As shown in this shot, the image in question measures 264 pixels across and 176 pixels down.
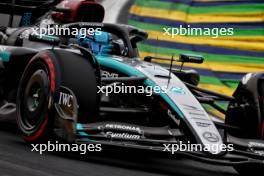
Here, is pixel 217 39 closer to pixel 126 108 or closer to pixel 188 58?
pixel 188 58

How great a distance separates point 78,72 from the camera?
671cm

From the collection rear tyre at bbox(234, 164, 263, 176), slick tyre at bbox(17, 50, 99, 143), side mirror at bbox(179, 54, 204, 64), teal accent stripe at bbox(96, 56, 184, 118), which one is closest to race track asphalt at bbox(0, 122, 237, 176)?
rear tyre at bbox(234, 164, 263, 176)

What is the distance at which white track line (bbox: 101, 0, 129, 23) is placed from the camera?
13484 millimetres

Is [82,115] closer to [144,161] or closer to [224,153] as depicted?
[144,161]

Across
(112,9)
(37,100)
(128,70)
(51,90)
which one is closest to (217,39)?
(112,9)

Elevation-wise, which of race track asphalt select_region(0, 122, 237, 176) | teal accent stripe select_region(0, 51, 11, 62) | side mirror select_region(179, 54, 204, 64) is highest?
side mirror select_region(179, 54, 204, 64)

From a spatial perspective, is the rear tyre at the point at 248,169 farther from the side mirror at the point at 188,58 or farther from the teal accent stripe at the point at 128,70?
the side mirror at the point at 188,58

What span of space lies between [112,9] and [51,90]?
7409 millimetres

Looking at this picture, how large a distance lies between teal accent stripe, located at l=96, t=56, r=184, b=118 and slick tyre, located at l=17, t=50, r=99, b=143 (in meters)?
→ 0.34

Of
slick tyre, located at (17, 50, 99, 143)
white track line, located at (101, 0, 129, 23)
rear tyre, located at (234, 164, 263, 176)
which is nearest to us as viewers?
slick tyre, located at (17, 50, 99, 143)

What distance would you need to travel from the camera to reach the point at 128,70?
6992 mm

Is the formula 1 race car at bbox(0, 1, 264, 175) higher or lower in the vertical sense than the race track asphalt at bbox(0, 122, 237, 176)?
higher

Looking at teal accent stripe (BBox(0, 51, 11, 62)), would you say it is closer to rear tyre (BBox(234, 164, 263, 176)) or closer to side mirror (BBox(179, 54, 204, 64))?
side mirror (BBox(179, 54, 204, 64))

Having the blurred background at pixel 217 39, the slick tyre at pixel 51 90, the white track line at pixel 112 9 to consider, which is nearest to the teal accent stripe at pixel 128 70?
the slick tyre at pixel 51 90
